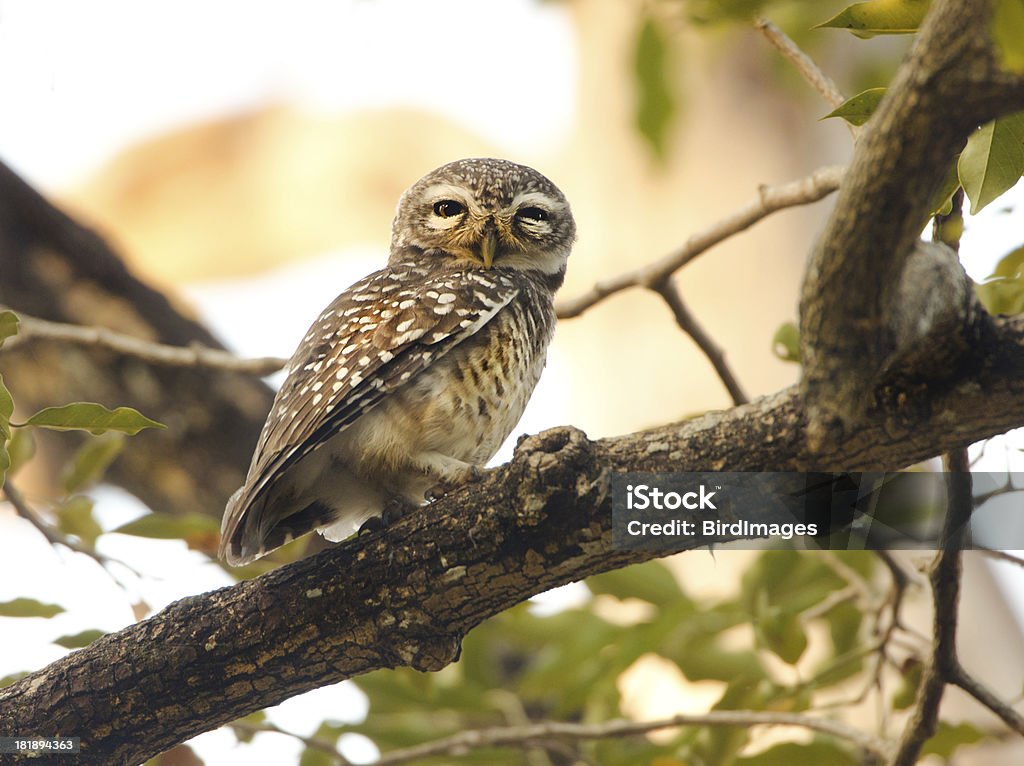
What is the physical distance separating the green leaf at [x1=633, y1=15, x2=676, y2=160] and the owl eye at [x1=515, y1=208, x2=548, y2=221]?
0.55 m

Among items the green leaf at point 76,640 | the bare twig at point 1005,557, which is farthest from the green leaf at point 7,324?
the bare twig at point 1005,557

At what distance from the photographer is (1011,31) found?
118 centimetres

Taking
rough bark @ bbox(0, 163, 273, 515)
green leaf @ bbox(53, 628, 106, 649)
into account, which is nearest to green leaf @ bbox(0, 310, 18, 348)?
green leaf @ bbox(53, 628, 106, 649)

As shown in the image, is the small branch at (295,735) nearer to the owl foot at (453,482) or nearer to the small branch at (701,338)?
the owl foot at (453,482)

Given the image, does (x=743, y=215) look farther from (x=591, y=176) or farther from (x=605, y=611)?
(x=591, y=176)

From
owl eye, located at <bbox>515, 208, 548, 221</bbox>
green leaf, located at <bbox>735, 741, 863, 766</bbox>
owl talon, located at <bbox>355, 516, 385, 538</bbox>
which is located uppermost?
owl eye, located at <bbox>515, 208, 548, 221</bbox>

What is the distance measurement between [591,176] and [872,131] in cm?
557

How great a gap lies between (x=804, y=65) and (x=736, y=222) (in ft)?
1.41

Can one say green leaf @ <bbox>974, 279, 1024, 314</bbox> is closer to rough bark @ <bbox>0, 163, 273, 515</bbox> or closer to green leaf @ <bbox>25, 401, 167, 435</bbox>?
green leaf @ <bbox>25, 401, 167, 435</bbox>

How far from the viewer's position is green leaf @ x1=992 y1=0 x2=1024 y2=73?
3.86ft

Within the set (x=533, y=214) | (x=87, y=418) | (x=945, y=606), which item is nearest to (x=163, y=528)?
(x=87, y=418)

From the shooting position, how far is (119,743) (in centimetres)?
231

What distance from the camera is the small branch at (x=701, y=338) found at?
2.90m

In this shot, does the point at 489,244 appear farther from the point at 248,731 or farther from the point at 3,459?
the point at 3,459
